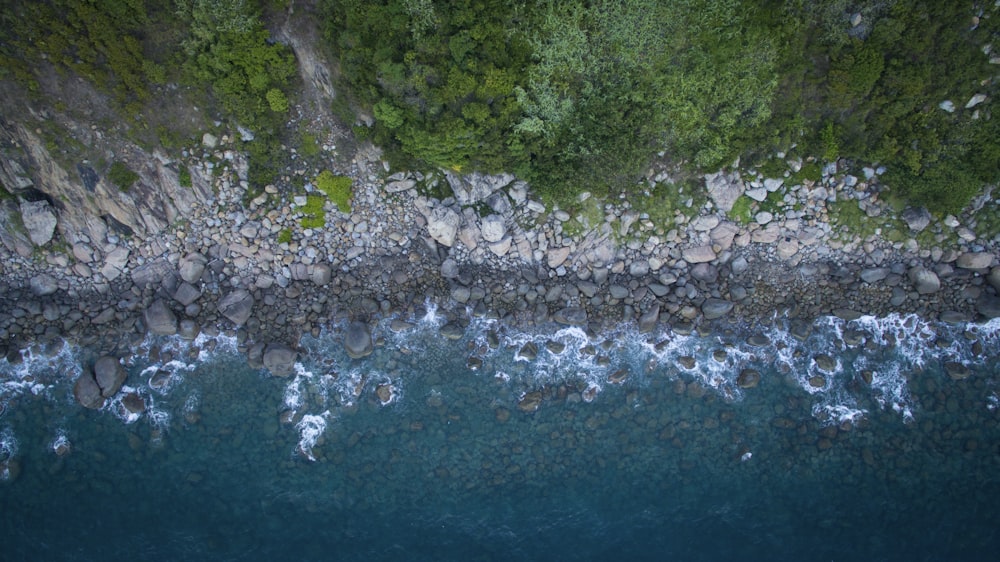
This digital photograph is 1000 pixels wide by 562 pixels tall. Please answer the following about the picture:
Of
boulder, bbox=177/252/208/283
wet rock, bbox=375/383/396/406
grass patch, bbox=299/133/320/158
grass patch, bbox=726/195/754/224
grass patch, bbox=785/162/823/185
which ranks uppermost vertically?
grass patch, bbox=785/162/823/185

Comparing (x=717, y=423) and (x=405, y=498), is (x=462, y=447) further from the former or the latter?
(x=717, y=423)

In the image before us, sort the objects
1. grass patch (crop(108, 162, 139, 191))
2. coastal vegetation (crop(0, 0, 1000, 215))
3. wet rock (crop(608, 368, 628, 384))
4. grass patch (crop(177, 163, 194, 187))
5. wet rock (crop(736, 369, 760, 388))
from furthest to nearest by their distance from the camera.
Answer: wet rock (crop(608, 368, 628, 384)), wet rock (crop(736, 369, 760, 388)), grass patch (crop(177, 163, 194, 187)), grass patch (crop(108, 162, 139, 191)), coastal vegetation (crop(0, 0, 1000, 215))

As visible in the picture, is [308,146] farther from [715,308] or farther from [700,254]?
[715,308]

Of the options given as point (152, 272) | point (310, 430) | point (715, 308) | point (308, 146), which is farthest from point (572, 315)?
point (152, 272)

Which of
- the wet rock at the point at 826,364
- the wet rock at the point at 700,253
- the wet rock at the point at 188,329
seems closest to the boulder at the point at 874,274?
the wet rock at the point at 826,364

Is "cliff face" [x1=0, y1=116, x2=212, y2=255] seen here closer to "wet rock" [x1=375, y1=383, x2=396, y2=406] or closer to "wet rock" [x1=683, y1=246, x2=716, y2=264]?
"wet rock" [x1=375, y1=383, x2=396, y2=406]

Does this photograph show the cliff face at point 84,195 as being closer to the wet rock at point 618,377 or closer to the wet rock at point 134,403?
the wet rock at point 134,403

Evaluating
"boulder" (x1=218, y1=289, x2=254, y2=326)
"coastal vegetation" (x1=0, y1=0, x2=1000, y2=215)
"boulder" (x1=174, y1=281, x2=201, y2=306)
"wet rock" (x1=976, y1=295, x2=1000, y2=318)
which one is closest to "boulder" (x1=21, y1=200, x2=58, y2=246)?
"coastal vegetation" (x1=0, y1=0, x2=1000, y2=215)
